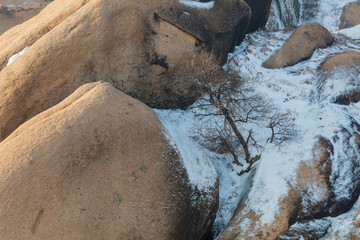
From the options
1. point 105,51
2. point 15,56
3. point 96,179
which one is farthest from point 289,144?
point 15,56

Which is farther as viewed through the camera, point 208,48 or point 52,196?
point 208,48

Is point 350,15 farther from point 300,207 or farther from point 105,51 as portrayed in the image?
point 300,207

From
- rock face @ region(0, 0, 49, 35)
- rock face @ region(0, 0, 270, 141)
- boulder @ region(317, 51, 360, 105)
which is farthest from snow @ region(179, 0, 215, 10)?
rock face @ region(0, 0, 49, 35)

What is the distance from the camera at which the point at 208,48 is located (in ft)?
57.0

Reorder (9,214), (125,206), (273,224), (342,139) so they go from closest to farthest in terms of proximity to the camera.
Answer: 1. (9,214)
2. (125,206)
3. (273,224)
4. (342,139)

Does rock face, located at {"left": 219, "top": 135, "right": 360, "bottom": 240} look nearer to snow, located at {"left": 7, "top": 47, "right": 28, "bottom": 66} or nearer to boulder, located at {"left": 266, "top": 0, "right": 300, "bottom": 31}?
snow, located at {"left": 7, "top": 47, "right": 28, "bottom": 66}

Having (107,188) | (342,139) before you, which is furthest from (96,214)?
(342,139)

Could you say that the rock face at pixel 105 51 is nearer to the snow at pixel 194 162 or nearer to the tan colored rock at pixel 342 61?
the snow at pixel 194 162

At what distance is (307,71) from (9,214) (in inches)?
655

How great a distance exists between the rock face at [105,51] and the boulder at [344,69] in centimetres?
611

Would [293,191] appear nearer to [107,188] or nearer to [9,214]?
[107,188]

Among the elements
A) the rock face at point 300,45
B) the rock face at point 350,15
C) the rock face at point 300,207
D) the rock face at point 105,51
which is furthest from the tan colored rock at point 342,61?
the rock face at point 350,15

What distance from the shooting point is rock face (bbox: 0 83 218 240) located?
897 centimetres

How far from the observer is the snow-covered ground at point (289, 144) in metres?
11.9
